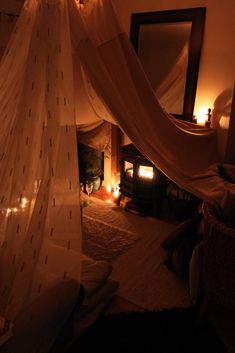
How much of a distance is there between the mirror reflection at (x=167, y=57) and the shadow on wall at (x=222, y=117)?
0.40 metres

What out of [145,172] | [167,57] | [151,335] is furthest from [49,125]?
[167,57]

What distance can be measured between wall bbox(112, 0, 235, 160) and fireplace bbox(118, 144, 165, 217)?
0.76 m

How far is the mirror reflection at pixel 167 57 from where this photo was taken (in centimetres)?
321

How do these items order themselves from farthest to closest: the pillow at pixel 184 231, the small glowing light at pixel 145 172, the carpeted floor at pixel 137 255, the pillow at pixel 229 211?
the small glowing light at pixel 145 172
the pillow at pixel 184 231
the carpeted floor at pixel 137 255
the pillow at pixel 229 211

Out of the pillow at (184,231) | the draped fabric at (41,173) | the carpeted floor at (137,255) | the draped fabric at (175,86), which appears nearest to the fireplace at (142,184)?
the carpeted floor at (137,255)

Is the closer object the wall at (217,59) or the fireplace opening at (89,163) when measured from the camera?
the wall at (217,59)

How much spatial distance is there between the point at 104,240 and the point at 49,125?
168cm

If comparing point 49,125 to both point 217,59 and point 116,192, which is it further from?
point 116,192

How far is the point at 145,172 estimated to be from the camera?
11.0ft

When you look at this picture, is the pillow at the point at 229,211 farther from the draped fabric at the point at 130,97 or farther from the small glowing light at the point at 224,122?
the small glowing light at the point at 224,122

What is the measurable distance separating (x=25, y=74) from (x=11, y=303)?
3.90 feet

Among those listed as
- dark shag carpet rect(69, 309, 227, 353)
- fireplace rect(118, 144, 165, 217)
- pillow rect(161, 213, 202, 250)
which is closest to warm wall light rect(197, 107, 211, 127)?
fireplace rect(118, 144, 165, 217)

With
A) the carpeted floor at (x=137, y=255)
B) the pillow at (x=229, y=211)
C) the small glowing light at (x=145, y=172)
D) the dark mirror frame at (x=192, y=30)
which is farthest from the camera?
the small glowing light at (x=145, y=172)

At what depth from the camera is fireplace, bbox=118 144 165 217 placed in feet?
10.8
